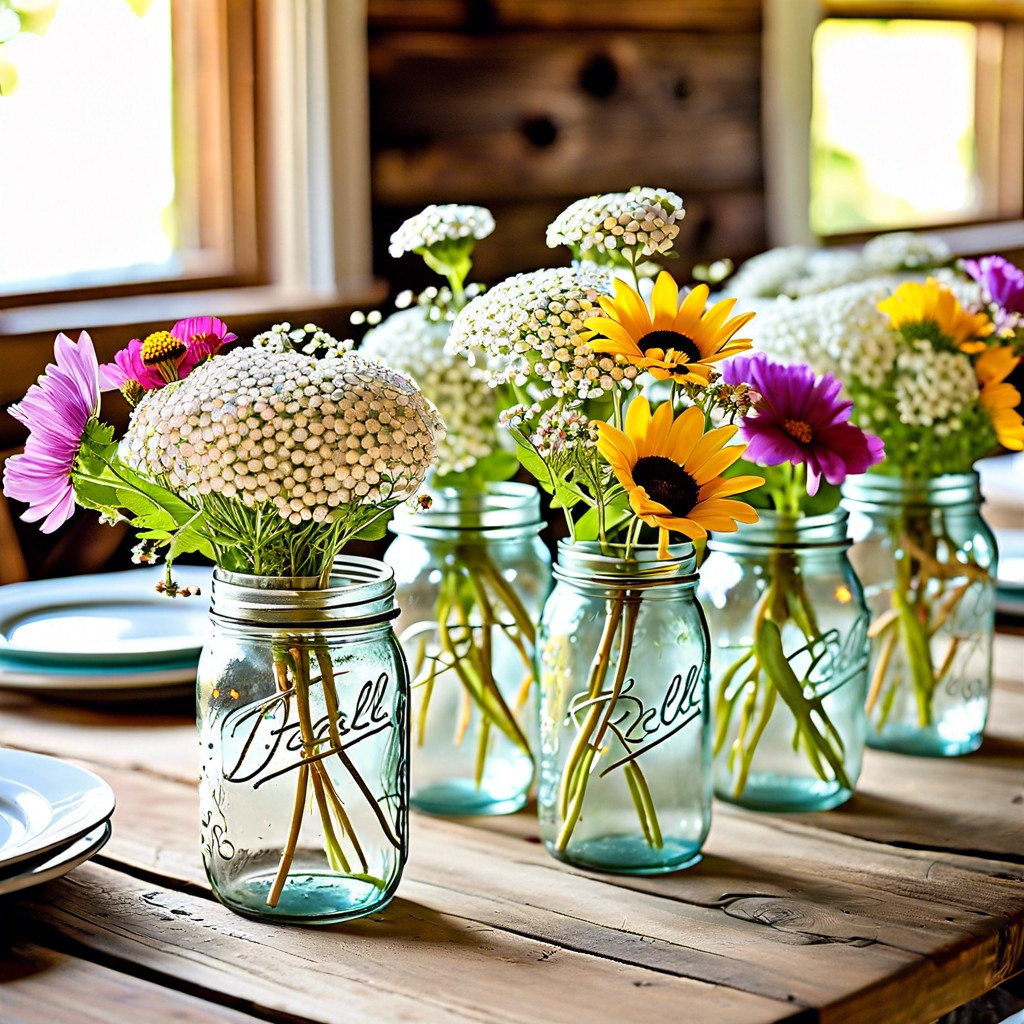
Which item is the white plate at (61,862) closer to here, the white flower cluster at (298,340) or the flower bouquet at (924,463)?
the white flower cluster at (298,340)

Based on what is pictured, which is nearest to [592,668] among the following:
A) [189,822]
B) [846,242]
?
[189,822]

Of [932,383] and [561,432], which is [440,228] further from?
[932,383]

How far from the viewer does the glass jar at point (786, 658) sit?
1110 millimetres

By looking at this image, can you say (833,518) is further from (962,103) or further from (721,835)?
(962,103)

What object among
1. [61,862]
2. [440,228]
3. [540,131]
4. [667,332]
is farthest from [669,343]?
[540,131]

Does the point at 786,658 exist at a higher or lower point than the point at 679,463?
lower

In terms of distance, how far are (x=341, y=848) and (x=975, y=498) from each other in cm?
63

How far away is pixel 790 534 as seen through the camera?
111cm

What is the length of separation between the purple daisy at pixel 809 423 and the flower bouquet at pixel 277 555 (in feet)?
0.76

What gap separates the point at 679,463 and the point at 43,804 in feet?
1.43

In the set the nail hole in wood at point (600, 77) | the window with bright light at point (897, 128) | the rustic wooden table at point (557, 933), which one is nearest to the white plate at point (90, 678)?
the rustic wooden table at point (557, 933)

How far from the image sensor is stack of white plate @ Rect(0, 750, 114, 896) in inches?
34.1

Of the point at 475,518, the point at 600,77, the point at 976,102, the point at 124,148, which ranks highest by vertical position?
the point at 976,102

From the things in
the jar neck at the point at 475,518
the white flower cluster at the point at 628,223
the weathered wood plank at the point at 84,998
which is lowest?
the weathered wood plank at the point at 84,998
